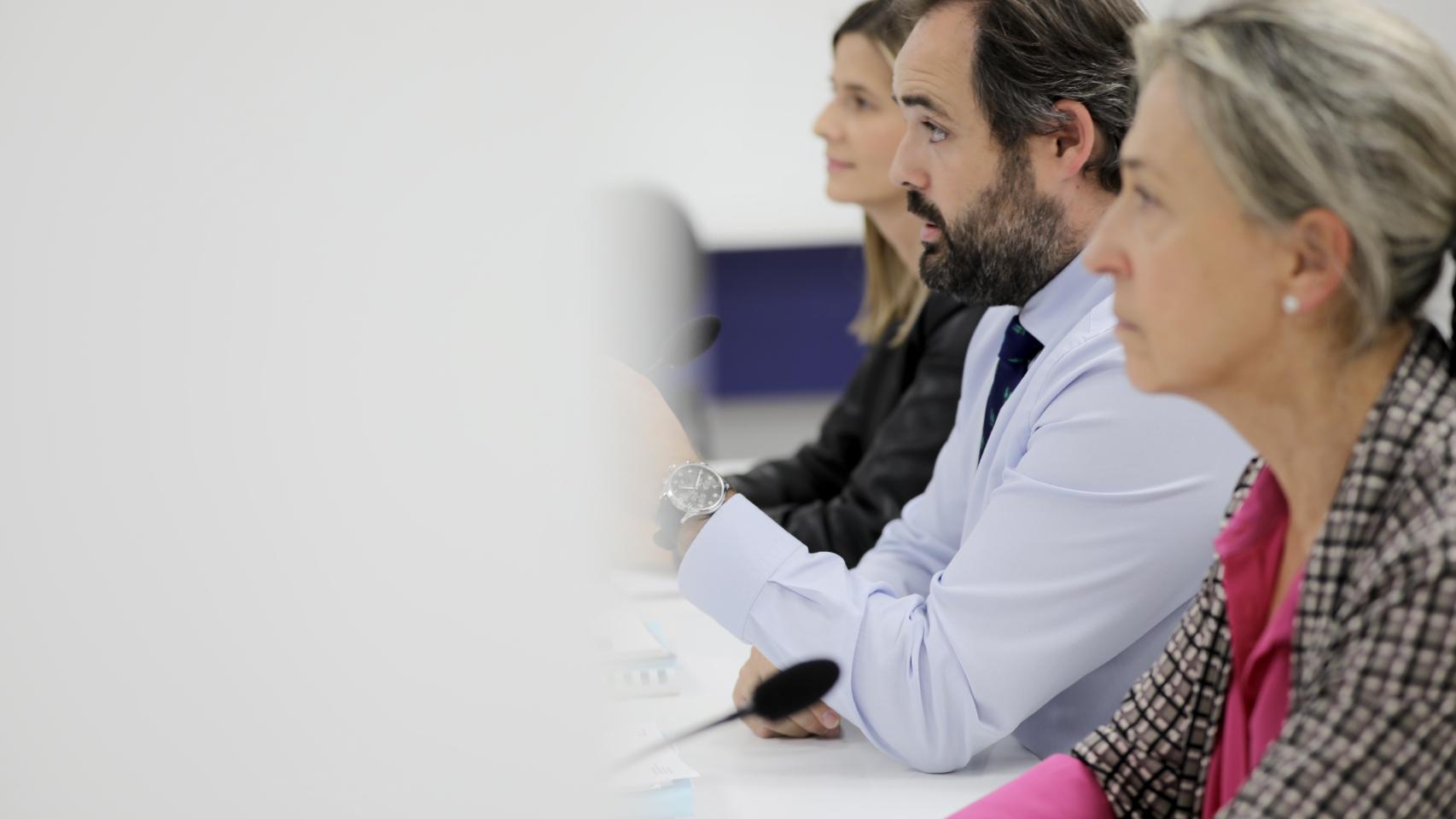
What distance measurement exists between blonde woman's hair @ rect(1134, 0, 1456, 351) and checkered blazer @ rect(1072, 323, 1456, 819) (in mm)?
56

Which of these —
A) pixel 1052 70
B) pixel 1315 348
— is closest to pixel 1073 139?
pixel 1052 70

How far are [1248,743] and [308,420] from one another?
1.98 feet

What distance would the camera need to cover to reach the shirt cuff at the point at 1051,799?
861 mm

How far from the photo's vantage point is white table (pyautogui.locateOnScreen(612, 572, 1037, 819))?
953mm

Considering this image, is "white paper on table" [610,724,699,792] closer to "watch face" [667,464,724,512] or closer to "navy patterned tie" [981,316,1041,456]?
"watch face" [667,464,724,512]

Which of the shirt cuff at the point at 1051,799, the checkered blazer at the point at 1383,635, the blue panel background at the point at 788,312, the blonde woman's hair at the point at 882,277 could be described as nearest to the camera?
the checkered blazer at the point at 1383,635

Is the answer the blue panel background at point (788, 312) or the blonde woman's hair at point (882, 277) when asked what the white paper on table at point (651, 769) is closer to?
the blonde woman's hair at point (882, 277)

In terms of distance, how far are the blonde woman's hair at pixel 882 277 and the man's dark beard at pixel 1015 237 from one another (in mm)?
631

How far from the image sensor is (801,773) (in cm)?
102

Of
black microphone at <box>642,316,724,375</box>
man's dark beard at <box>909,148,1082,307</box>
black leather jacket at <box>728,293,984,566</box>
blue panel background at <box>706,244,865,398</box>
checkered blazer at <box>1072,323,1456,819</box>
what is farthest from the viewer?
blue panel background at <box>706,244,865,398</box>

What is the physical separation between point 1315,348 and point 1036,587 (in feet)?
1.08

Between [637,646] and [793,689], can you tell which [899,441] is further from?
[793,689]

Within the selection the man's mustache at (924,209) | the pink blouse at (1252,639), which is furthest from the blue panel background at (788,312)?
the pink blouse at (1252,639)

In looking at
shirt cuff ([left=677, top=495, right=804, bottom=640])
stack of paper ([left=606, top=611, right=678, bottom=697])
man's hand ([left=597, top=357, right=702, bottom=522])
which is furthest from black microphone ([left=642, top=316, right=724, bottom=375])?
stack of paper ([left=606, top=611, right=678, bottom=697])
